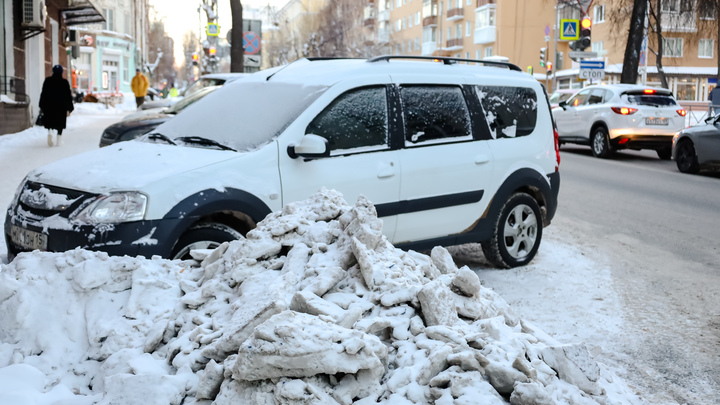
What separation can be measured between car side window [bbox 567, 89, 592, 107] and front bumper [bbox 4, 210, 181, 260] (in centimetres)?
1697

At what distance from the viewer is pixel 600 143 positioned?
19.1 m

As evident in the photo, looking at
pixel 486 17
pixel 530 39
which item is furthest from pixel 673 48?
pixel 486 17

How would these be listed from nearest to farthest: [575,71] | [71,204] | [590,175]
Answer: [71,204], [590,175], [575,71]

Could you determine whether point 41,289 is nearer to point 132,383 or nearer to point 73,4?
point 132,383

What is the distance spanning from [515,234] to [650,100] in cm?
1323

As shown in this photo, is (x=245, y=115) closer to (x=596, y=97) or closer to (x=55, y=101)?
(x=55, y=101)

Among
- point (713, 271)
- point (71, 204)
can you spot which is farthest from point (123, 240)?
point (713, 271)

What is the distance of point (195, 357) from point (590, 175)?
42.0 ft

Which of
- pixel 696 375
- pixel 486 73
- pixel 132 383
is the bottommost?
pixel 696 375

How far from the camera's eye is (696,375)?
442cm

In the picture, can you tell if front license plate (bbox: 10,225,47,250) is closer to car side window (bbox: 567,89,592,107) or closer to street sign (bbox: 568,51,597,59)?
car side window (bbox: 567,89,592,107)

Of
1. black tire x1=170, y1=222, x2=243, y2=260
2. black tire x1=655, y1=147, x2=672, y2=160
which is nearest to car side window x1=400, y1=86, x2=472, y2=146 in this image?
black tire x1=170, y1=222, x2=243, y2=260

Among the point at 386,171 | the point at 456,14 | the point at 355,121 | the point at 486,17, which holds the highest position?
the point at 456,14

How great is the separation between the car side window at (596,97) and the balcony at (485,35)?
5171 cm
